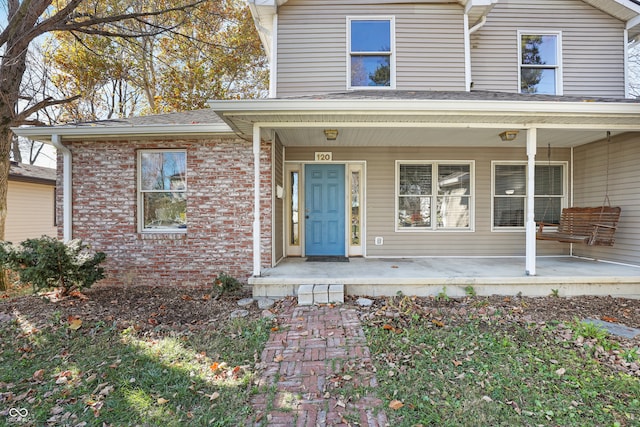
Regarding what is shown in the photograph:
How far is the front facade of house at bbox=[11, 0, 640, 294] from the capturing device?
5.33m

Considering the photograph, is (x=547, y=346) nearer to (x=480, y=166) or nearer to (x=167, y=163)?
(x=480, y=166)

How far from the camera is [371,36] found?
628 cm

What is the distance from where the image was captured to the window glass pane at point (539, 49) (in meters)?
6.52

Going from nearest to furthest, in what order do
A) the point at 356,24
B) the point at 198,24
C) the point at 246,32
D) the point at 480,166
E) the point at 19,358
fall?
the point at 19,358 < the point at 356,24 < the point at 480,166 < the point at 198,24 < the point at 246,32

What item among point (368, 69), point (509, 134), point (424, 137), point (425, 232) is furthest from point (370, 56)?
point (425, 232)

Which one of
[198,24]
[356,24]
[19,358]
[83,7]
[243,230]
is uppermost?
[198,24]

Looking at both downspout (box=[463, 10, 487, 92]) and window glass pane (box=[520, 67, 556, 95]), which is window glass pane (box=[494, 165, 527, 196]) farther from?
downspout (box=[463, 10, 487, 92])

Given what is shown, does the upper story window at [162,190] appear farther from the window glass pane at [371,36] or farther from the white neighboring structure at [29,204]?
the white neighboring structure at [29,204]

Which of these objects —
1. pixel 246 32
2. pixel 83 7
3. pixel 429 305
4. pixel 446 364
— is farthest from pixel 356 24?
pixel 246 32

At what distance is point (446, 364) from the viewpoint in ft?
9.36

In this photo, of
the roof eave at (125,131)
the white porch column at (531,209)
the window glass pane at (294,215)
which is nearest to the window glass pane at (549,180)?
the white porch column at (531,209)

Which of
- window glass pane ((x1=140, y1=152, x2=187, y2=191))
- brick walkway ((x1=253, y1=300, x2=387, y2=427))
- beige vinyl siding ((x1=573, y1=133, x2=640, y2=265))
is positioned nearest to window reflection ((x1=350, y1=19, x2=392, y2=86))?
window glass pane ((x1=140, y1=152, x2=187, y2=191))

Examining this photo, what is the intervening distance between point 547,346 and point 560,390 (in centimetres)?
80

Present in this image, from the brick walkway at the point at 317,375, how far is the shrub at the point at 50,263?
331 centimetres
